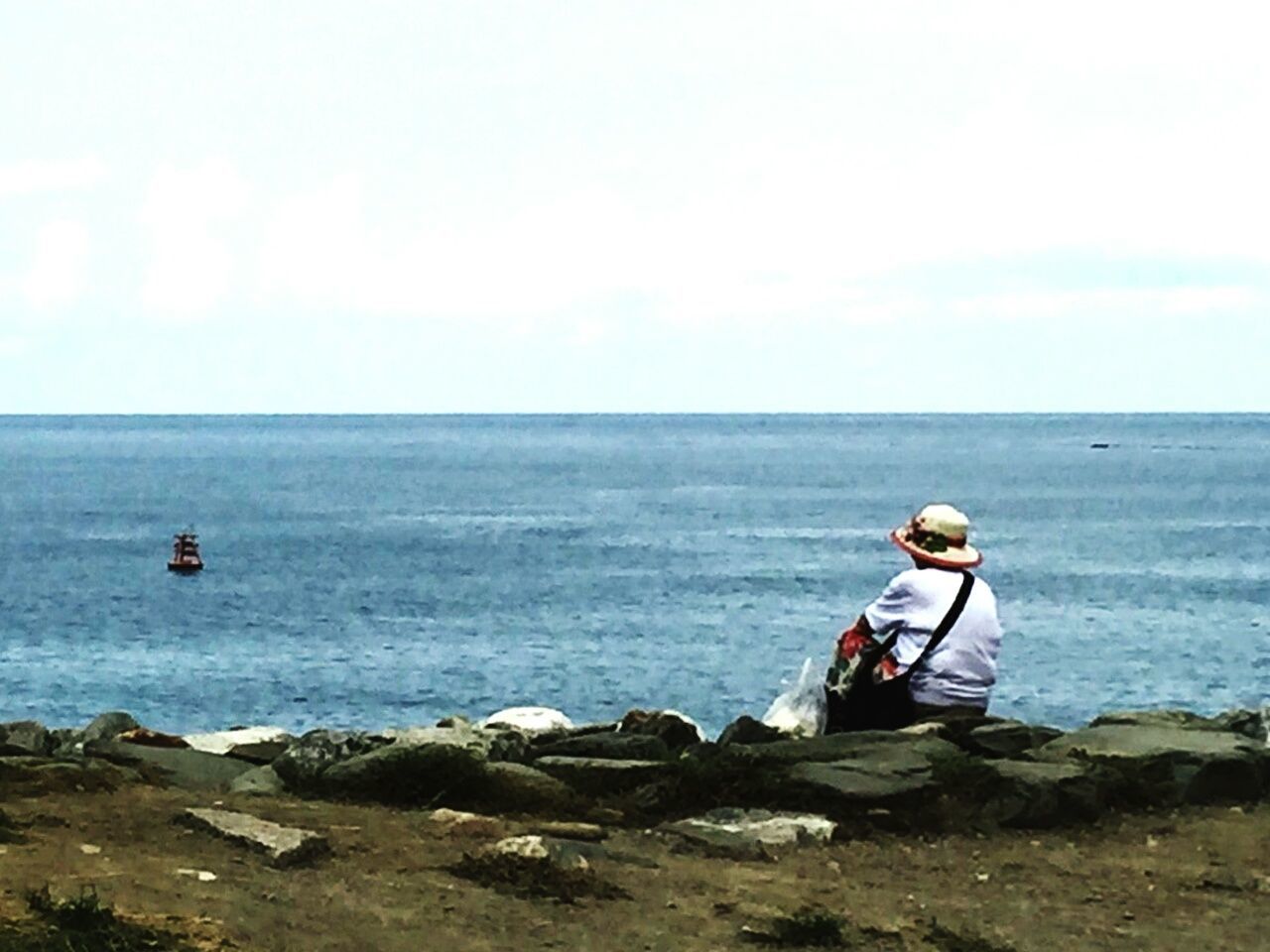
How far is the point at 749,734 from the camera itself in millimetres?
11359

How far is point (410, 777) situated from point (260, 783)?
81cm

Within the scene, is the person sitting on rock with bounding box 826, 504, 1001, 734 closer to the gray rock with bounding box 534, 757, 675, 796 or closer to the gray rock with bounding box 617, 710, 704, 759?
the gray rock with bounding box 617, 710, 704, 759

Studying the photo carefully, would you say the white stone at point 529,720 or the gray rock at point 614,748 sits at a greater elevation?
the gray rock at point 614,748

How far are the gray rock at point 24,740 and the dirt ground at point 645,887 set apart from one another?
1.88 metres

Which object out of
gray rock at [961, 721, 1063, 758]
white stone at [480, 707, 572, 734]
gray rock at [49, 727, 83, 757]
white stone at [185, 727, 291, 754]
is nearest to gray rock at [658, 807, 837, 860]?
gray rock at [961, 721, 1063, 758]

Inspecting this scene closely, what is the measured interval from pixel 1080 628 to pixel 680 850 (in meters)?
Result: 49.5

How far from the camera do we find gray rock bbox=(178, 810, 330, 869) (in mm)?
8508

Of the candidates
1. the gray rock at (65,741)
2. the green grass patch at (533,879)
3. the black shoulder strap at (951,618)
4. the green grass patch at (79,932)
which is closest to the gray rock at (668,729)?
the black shoulder strap at (951,618)

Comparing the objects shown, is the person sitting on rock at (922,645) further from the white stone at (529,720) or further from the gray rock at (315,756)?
the white stone at (529,720)

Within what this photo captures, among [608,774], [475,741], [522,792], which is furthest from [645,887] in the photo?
[475,741]

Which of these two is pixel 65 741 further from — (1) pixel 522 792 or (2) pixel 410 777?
(1) pixel 522 792

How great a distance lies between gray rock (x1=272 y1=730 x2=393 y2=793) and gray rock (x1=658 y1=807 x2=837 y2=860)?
1.84m

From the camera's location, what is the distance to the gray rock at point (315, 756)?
34.2 feet

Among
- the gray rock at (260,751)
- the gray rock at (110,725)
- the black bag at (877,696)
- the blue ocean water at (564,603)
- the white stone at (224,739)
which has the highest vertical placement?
the black bag at (877,696)
